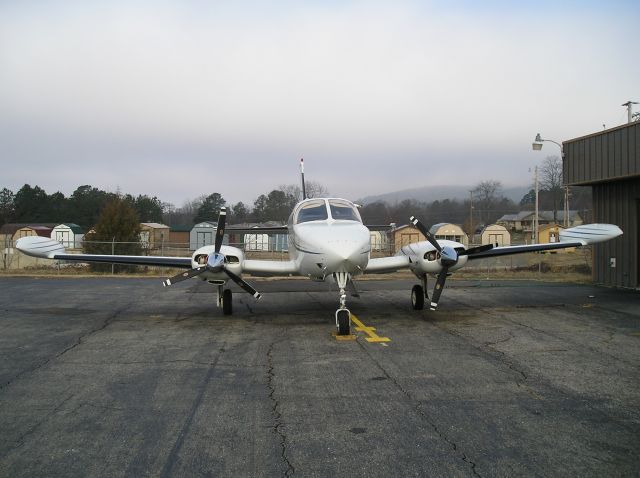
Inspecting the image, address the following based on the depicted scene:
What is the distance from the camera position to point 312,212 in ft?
37.1

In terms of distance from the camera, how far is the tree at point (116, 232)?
93.5 ft

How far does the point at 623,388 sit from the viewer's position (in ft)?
19.4

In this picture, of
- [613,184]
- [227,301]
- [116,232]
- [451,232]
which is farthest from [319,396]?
[451,232]

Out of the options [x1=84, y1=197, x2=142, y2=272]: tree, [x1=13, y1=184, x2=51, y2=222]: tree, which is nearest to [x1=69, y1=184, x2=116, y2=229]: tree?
[x1=13, y1=184, x2=51, y2=222]: tree

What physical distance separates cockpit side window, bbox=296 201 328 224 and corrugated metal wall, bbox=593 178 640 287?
12.8m

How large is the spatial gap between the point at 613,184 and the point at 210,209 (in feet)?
216

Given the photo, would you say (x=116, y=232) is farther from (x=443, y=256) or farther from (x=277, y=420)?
(x=277, y=420)

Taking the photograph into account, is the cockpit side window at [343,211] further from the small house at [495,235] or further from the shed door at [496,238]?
the shed door at [496,238]

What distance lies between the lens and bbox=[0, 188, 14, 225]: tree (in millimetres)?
71675

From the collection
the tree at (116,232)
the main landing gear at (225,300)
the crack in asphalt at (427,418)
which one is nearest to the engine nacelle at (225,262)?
the main landing gear at (225,300)

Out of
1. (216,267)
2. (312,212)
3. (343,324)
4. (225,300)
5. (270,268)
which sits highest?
(312,212)

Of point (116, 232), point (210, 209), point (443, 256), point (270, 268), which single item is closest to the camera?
point (443, 256)

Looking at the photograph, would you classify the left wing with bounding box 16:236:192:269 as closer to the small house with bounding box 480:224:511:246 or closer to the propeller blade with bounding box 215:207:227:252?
the propeller blade with bounding box 215:207:227:252

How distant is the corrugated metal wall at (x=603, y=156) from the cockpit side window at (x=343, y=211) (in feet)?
35.0
